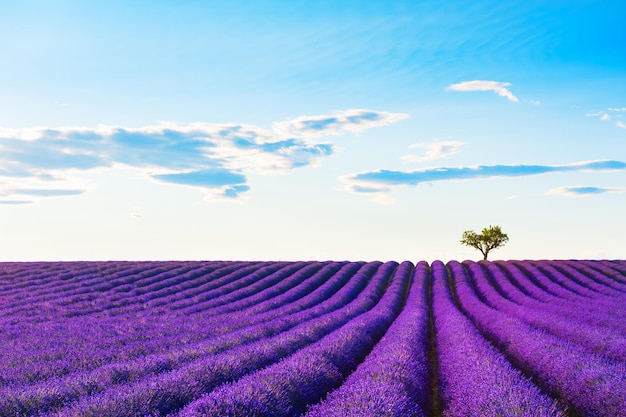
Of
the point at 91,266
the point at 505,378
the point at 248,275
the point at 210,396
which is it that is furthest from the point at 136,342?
the point at 91,266

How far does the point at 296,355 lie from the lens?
309 inches

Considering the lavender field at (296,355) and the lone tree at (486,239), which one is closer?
the lavender field at (296,355)

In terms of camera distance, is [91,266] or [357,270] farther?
[357,270]

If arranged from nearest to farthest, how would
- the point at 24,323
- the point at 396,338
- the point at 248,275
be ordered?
the point at 396,338 < the point at 24,323 < the point at 248,275

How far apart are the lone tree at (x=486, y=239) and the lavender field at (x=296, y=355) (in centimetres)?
2161

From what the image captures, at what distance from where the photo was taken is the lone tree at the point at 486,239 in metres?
43.8

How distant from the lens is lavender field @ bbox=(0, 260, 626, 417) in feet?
18.2

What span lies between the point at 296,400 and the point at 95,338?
6536mm

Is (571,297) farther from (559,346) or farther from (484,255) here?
(484,255)

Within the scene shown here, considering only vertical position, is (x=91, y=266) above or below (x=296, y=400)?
above

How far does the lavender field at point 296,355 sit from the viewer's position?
5.56 m

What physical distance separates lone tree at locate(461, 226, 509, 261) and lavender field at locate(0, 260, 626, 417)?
21606 millimetres

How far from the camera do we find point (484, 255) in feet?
147

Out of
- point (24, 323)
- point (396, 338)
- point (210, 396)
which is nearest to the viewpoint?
point (210, 396)
